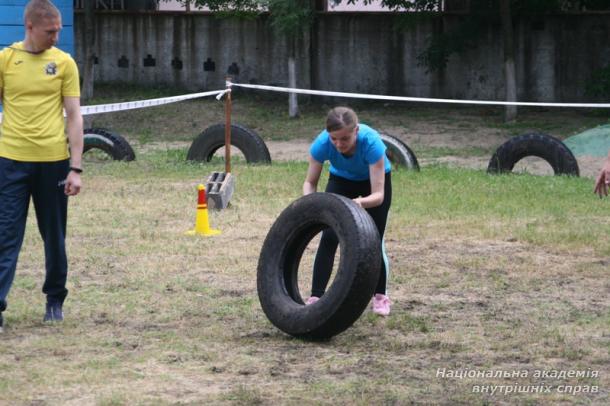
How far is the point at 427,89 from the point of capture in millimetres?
25250

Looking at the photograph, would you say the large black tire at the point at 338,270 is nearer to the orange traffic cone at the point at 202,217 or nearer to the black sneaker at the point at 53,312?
the black sneaker at the point at 53,312

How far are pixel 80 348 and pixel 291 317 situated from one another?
1.17m

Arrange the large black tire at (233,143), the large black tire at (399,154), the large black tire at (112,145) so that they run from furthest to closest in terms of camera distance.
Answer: the large black tire at (112,145)
the large black tire at (233,143)
the large black tire at (399,154)

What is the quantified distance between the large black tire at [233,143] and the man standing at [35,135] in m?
9.37

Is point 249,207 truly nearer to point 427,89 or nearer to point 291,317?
point 291,317

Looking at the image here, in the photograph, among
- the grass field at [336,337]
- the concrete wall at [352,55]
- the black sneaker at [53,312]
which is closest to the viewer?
the grass field at [336,337]

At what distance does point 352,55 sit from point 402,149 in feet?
37.0

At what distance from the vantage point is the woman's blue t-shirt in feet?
21.6

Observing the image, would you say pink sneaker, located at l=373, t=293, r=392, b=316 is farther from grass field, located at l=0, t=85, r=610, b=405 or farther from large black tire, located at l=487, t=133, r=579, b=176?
large black tire, located at l=487, t=133, r=579, b=176

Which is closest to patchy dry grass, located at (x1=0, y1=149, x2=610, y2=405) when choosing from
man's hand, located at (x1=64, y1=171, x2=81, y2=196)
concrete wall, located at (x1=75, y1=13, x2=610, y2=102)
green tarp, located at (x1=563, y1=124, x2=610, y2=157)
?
man's hand, located at (x1=64, y1=171, x2=81, y2=196)

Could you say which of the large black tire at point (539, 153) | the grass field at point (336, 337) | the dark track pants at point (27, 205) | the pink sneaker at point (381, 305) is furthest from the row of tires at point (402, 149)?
the dark track pants at point (27, 205)

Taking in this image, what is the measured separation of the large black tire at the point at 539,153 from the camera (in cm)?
1462

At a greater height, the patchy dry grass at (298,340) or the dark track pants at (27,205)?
the dark track pants at (27,205)

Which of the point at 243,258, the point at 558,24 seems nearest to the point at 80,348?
the point at 243,258
